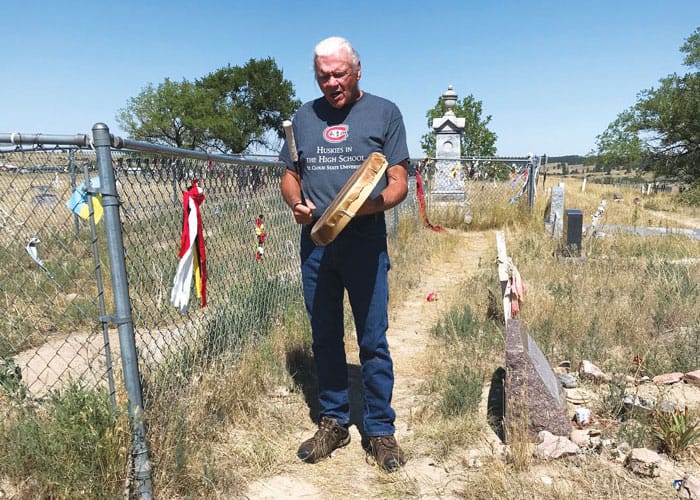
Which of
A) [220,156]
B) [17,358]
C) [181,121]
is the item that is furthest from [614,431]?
[181,121]

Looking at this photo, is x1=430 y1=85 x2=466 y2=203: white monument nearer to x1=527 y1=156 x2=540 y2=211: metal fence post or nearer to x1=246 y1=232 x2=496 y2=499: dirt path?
x1=527 y1=156 x2=540 y2=211: metal fence post

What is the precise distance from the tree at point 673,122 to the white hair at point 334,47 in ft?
83.7

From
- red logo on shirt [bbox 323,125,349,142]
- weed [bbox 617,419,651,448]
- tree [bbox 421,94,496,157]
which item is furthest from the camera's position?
tree [bbox 421,94,496,157]

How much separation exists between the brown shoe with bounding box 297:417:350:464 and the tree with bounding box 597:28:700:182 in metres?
25.7

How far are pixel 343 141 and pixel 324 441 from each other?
1759mm

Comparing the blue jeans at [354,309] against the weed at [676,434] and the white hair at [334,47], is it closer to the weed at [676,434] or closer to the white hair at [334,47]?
the white hair at [334,47]

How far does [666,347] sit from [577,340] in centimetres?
69

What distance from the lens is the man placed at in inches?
104

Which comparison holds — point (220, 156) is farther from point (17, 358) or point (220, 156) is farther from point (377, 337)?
point (17, 358)

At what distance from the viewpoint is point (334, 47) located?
2.56 m

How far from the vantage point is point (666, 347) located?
14.0ft

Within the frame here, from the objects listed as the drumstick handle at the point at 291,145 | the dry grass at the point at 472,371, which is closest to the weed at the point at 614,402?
the dry grass at the point at 472,371

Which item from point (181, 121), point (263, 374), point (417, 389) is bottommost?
point (417, 389)

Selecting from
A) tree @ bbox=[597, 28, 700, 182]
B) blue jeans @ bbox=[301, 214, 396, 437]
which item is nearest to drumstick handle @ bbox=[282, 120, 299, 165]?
blue jeans @ bbox=[301, 214, 396, 437]
